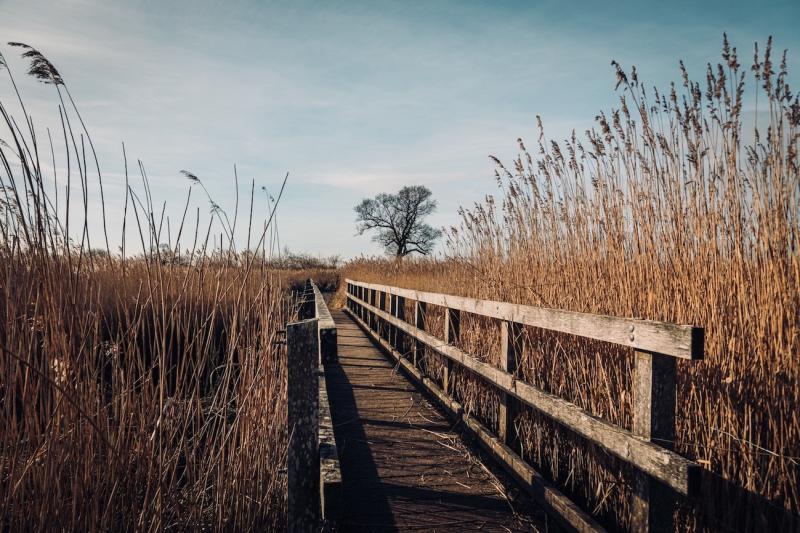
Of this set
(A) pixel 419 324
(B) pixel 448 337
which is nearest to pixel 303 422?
(B) pixel 448 337

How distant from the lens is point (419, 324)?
230 inches

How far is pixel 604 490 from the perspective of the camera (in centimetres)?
257

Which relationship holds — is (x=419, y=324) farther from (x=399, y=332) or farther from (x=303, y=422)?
(x=303, y=422)

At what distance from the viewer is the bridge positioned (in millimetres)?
1923

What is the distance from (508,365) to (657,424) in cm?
134

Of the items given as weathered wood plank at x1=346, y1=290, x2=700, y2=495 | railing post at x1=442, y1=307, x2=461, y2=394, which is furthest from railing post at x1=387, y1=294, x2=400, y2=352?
weathered wood plank at x1=346, y1=290, x2=700, y2=495

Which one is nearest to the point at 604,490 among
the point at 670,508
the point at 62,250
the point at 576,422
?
the point at 576,422

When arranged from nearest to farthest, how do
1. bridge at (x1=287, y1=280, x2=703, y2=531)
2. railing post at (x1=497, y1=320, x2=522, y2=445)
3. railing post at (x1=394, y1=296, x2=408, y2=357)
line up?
bridge at (x1=287, y1=280, x2=703, y2=531) < railing post at (x1=497, y1=320, x2=522, y2=445) < railing post at (x1=394, y1=296, x2=408, y2=357)

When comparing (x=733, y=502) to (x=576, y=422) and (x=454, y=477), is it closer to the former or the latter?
(x=576, y=422)

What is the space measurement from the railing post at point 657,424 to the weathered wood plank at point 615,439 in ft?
0.23

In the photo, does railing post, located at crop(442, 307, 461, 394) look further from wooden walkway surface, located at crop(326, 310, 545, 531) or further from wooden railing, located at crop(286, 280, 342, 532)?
wooden railing, located at crop(286, 280, 342, 532)

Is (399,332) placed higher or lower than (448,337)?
lower

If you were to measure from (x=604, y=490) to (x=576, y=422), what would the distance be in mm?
444

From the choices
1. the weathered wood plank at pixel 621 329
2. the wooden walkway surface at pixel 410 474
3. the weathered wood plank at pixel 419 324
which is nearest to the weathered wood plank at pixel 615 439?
the weathered wood plank at pixel 621 329
